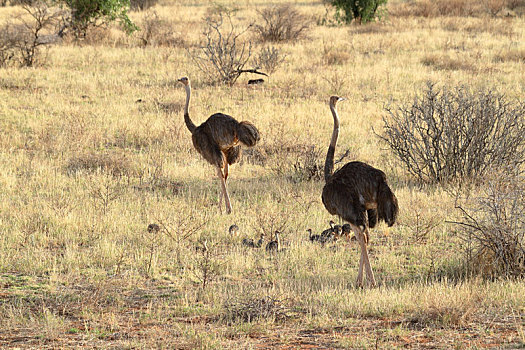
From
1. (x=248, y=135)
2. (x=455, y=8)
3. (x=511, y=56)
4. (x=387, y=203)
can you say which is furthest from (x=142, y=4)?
(x=387, y=203)

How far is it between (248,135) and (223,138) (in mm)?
409

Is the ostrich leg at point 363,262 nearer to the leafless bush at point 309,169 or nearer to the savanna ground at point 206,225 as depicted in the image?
the savanna ground at point 206,225

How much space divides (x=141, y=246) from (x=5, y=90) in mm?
9122

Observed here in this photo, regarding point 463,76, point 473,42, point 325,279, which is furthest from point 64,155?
point 473,42

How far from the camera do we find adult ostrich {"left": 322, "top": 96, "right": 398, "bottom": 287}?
6.41m

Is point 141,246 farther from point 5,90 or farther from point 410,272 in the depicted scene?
point 5,90

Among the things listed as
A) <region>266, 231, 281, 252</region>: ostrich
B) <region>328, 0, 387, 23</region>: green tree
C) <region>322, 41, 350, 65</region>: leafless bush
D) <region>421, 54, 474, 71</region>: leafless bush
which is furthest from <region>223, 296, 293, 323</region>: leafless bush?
<region>328, 0, 387, 23</region>: green tree

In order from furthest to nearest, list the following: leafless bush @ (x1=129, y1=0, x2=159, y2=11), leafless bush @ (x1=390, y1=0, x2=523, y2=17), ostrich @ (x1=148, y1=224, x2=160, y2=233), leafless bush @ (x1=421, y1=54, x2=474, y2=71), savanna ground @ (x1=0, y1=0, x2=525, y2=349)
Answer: leafless bush @ (x1=129, y1=0, x2=159, y2=11) → leafless bush @ (x1=390, y1=0, x2=523, y2=17) → leafless bush @ (x1=421, y1=54, x2=474, y2=71) → ostrich @ (x1=148, y1=224, x2=160, y2=233) → savanna ground @ (x1=0, y1=0, x2=525, y2=349)

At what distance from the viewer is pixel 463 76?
17266mm

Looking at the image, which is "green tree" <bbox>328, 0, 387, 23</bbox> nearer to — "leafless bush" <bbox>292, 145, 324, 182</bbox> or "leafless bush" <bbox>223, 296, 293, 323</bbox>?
"leafless bush" <bbox>292, 145, 324, 182</bbox>

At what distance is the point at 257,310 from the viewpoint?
229 inches

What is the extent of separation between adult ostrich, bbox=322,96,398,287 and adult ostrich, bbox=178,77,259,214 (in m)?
2.31

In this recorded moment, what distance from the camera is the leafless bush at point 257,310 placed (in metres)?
5.80

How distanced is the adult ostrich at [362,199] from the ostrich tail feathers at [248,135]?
7.34 ft
